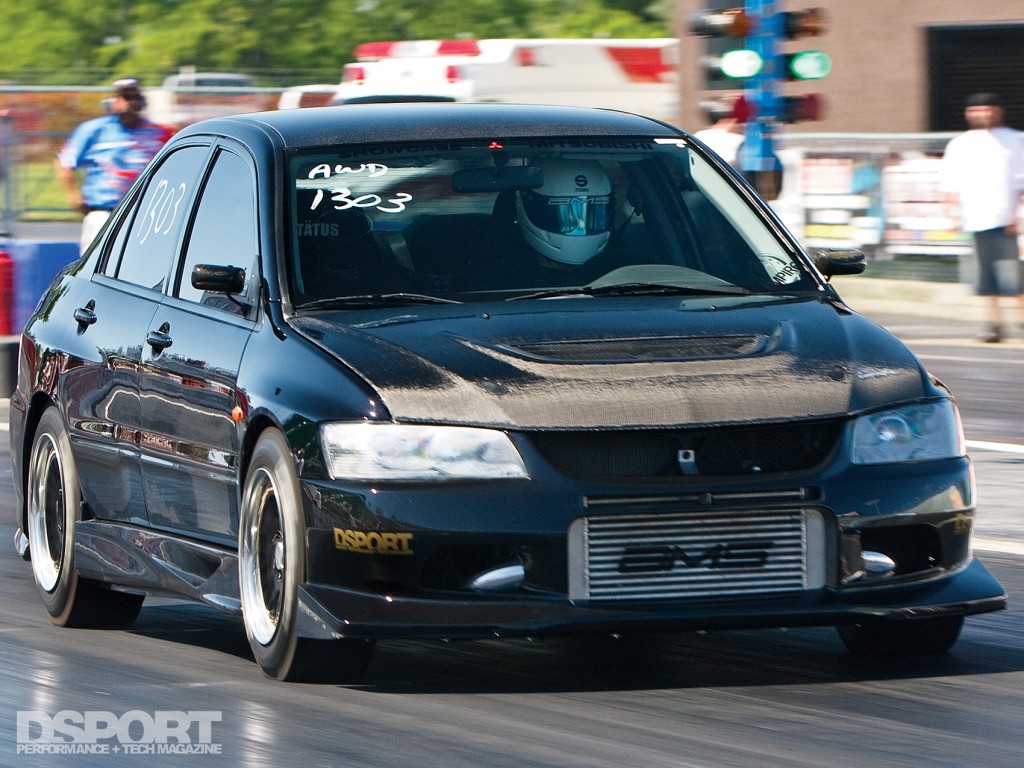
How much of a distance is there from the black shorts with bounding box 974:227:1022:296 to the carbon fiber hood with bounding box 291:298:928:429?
12.4 m

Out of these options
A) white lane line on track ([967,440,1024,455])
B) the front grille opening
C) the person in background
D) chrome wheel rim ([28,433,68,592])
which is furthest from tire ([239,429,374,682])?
the person in background

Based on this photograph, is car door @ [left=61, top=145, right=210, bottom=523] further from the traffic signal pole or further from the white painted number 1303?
the traffic signal pole

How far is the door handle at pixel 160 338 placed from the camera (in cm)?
711

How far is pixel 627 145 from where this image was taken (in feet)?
24.1

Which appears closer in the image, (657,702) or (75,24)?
(657,702)

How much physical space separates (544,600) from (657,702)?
39cm

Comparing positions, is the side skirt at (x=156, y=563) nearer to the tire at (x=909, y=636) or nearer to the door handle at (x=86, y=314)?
the door handle at (x=86, y=314)

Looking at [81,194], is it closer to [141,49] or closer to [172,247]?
[172,247]

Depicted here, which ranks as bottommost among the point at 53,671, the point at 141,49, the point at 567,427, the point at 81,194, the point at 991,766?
the point at 141,49

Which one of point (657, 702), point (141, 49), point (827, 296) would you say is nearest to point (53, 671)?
point (657, 702)

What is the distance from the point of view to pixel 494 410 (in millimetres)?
5852

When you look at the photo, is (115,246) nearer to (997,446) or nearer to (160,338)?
(160,338)

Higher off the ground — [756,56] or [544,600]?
[544,600]

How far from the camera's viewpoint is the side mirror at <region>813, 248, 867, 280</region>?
7.29 meters
